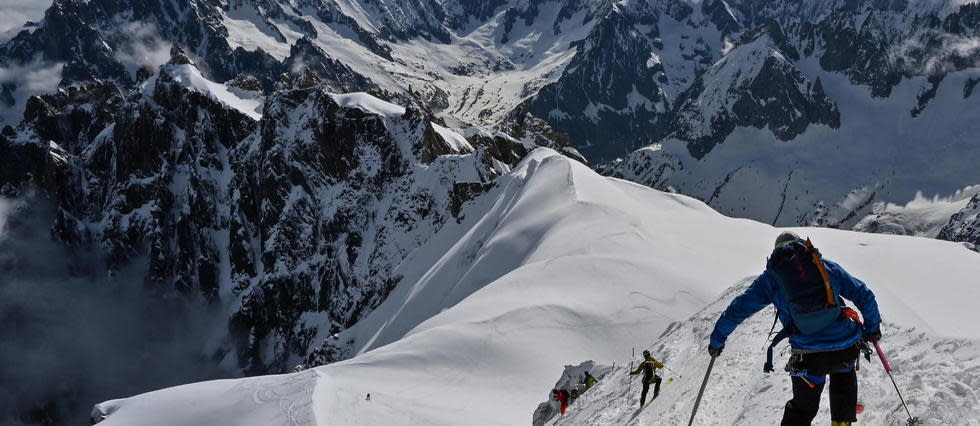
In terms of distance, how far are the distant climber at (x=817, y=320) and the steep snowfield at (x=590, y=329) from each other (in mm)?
2337

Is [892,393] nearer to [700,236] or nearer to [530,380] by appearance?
[530,380]

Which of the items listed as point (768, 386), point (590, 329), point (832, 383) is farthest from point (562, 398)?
point (832, 383)

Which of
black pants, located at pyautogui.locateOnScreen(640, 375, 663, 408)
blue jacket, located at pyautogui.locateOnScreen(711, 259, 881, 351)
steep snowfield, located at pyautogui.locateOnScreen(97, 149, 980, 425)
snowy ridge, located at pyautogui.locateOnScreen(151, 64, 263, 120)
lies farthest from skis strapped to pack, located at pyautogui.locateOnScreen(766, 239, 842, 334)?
snowy ridge, located at pyautogui.locateOnScreen(151, 64, 263, 120)

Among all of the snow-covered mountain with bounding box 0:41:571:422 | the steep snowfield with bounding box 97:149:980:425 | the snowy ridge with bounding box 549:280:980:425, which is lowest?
the snow-covered mountain with bounding box 0:41:571:422

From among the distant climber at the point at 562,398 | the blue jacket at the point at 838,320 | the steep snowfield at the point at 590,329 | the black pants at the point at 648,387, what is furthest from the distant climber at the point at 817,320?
the distant climber at the point at 562,398

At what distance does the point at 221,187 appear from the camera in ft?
568

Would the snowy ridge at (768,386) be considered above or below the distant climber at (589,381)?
above

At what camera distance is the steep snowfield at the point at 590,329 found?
16.4 m

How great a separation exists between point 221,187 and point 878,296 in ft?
571

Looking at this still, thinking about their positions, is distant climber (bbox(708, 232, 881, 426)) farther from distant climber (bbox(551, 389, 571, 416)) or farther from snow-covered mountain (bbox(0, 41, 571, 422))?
snow-covered mountain (bbox(0, 41, 571, 422))

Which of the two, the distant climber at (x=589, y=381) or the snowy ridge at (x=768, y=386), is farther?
the distant climber at (x=589, y=381)

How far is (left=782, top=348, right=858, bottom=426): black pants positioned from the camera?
9594 mm

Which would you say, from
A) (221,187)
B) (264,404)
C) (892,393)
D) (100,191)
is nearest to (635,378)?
(892,393)

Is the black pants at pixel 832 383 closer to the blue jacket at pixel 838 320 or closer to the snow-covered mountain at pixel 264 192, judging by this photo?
the blue jacket at pixel 838 320
